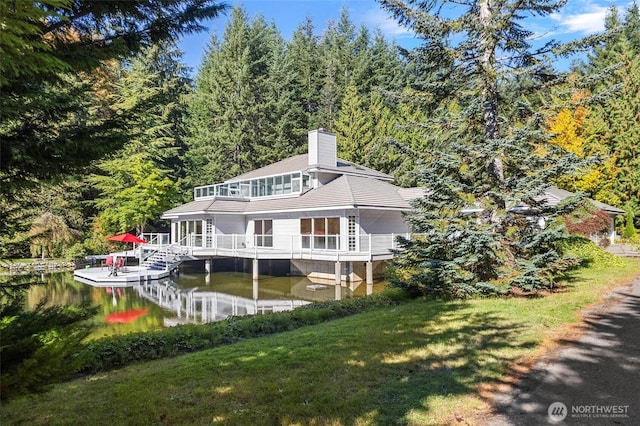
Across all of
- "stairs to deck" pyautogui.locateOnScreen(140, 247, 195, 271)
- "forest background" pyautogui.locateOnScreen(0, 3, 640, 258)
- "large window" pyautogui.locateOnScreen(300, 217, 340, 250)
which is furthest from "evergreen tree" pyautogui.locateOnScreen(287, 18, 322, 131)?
"stairs to deck" pyautogui.locateOnScreen(140, 247, 195, 271)

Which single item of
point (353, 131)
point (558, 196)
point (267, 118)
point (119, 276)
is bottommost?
point (119, 276)

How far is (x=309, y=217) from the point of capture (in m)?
21.4

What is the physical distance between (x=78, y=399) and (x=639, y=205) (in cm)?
3436

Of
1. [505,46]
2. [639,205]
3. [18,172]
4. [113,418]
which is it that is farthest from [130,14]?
[639,205]

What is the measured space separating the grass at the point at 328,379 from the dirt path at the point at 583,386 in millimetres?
269

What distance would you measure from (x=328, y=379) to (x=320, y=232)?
17.8m

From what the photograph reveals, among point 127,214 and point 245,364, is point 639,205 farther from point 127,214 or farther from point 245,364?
point 127,214

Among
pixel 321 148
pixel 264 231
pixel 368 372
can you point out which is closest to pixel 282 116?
pixel 321 148

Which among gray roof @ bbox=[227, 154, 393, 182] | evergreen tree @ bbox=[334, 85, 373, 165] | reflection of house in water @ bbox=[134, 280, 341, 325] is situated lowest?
reflection of house in water @ bbox=[134, 280, 341, 325]

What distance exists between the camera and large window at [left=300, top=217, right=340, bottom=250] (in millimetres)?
20016

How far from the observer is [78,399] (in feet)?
15.4

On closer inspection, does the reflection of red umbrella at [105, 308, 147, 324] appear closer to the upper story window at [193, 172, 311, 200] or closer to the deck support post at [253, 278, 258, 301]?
the deck support post at [253, 278, 258, 301]

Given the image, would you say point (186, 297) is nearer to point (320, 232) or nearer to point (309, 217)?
point (309, 217)

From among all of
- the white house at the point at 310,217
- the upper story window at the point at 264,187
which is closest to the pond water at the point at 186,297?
the white house at the point at 310,217
